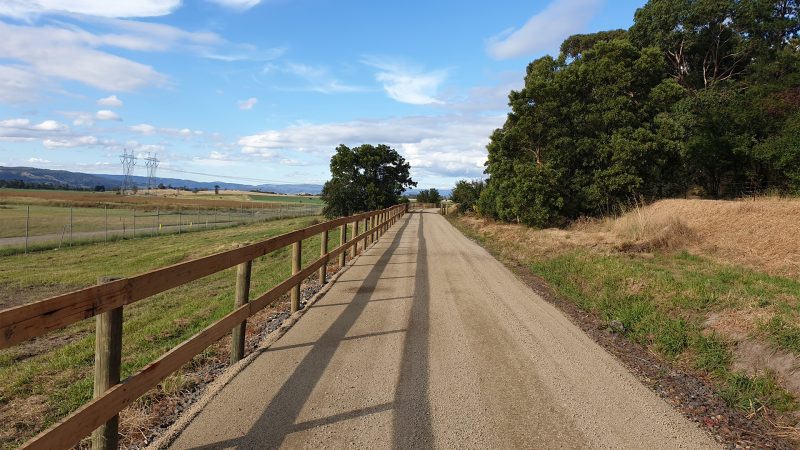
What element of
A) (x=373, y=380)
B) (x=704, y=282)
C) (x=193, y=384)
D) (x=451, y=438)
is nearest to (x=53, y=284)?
(x=193, y=384)

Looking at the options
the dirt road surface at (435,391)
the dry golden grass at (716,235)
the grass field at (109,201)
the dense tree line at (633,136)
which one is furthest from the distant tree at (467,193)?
the grass field at (109,201)

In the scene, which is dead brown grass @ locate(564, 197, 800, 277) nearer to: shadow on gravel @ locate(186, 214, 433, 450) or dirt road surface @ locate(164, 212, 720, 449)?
dirt road surface @ locate(164, 212, 720, 449)

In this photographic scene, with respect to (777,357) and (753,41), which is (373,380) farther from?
(753,41)

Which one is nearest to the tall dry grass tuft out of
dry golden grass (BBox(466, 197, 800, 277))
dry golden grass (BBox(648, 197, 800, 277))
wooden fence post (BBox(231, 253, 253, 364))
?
dry golden grass (BBox(466, 197, 800, 277))

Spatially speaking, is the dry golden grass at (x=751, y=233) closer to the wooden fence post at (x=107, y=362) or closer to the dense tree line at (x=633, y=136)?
the dense tree line at (x=633, y=136)

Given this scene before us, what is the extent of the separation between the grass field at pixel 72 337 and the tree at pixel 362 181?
32453 mm

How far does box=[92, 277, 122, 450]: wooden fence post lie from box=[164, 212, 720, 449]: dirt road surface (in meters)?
0.49

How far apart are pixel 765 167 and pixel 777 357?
21.3 meters

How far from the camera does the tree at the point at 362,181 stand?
51906 mm

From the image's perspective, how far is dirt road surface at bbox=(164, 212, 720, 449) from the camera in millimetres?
3393

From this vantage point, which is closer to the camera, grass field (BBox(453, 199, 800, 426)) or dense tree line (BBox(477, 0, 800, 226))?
grass field (BBox(453, 199, 800, 426))

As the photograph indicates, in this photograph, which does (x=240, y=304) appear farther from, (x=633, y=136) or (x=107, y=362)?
(x=633, y=136)

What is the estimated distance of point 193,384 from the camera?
4.37 metres

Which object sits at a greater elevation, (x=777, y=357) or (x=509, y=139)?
(x=509, y=139)
